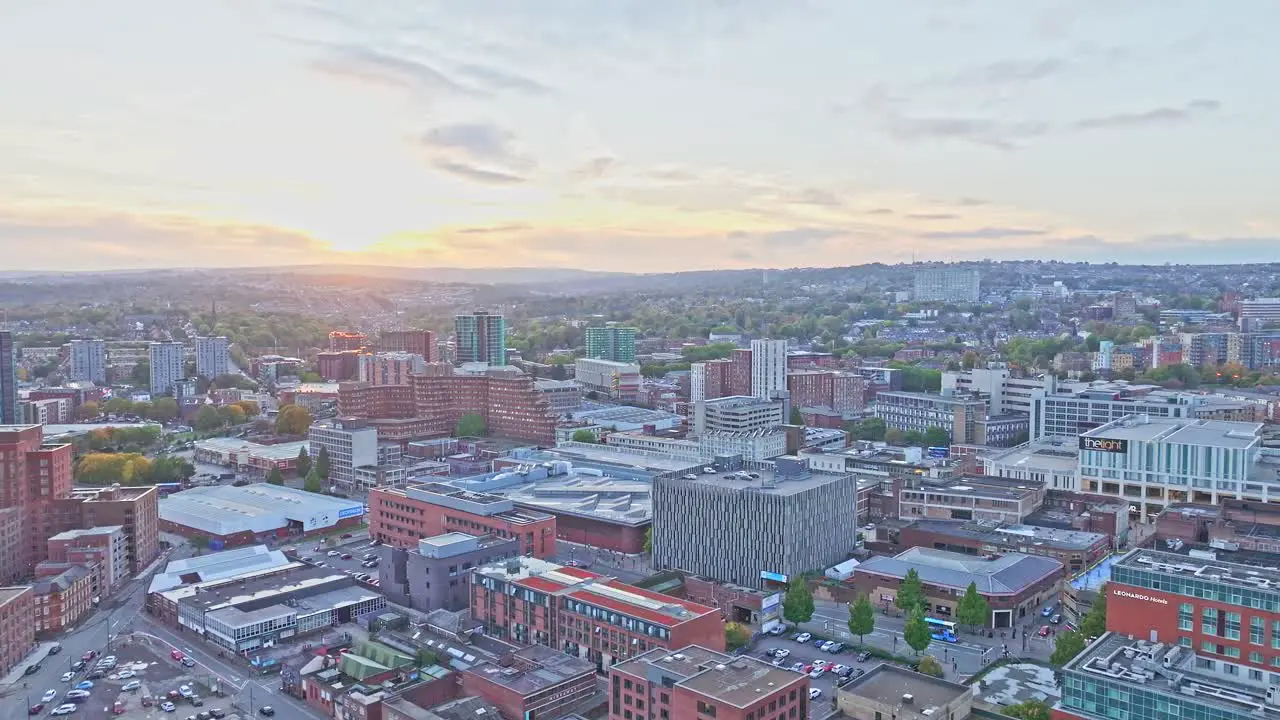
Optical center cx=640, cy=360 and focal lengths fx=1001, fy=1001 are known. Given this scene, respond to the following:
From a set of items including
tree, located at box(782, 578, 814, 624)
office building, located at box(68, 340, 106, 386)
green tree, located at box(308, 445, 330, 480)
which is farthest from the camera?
office building, located at box(68, 340, 106, 386)

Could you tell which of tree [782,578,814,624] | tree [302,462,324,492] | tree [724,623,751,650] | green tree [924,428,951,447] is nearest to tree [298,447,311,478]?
tree [302,462,324,492]

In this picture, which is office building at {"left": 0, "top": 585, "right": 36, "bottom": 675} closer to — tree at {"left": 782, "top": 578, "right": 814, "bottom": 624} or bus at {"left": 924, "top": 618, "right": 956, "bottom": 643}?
tree at {"left": 782, "top": 578, "right": 814, "bottom": 624}

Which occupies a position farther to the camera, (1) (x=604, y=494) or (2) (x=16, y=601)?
(1) (x=604, y=494)

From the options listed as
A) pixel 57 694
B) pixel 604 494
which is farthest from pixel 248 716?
pixel 604 494

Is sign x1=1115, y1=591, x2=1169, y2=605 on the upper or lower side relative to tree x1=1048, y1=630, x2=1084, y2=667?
upper

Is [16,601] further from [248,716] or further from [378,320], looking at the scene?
[378,320]

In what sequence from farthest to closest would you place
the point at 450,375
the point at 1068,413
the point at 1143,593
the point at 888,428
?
the point at 450,375 → the point at 888,428 → the point at 1068,413 → the point at 1143,593
